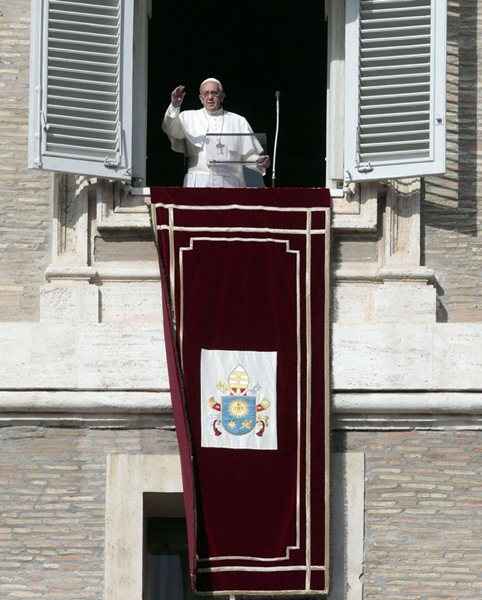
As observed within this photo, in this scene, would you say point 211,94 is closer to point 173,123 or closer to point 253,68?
point 173,123

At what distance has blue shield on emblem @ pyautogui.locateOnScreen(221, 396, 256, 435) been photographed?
675 inches

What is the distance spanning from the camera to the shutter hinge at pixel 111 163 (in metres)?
17.7

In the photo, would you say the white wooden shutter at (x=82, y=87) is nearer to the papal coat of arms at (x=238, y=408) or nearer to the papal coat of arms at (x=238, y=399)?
the papal coat of arms at (x=238, y=399)

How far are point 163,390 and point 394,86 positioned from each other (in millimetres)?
2270

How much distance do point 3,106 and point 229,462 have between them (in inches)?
100.0

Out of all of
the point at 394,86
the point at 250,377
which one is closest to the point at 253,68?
the point at 394,86

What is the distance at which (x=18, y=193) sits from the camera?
1784cm

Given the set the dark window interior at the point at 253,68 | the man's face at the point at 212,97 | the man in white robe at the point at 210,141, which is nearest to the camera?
the man in white robe at the point at 210,141

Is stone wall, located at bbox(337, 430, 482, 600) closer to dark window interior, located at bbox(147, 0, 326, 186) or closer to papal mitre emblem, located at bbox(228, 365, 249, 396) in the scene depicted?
papal mitre emblem, located at bbox(228, 365, 249, 396)

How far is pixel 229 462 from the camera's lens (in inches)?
673

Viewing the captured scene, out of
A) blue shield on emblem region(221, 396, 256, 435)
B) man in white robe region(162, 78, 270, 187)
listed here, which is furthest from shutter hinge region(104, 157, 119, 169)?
blue shield on emblem region(221, 396, 256, 435)

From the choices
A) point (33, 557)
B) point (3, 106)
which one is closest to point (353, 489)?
point (33, 557)

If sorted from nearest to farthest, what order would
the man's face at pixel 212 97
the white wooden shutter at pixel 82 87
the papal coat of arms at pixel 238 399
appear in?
the papal coat of arms at pixel 238 399 → the white wooden shutter at pixel 82 87 → the man's face at pixel 212 97

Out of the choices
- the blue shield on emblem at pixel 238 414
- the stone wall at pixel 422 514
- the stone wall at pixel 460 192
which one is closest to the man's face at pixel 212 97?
the stone wall at pixel 460 192
